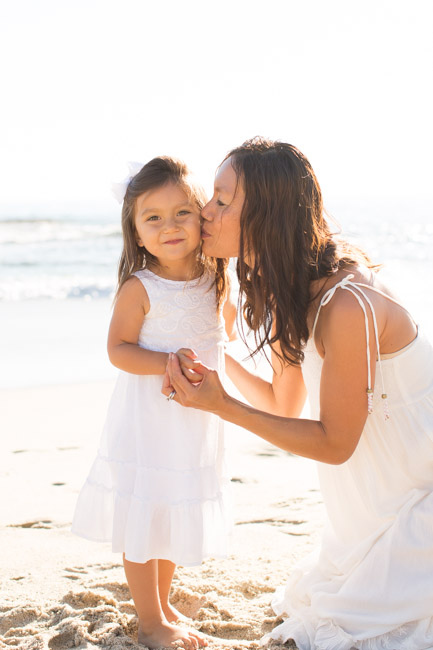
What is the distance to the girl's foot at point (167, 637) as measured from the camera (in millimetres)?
2742

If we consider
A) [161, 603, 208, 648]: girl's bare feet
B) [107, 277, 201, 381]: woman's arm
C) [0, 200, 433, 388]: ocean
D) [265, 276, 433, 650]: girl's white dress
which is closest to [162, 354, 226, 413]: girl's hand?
[107, 277, 201, 381]: woman's arm

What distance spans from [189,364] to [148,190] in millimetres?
755

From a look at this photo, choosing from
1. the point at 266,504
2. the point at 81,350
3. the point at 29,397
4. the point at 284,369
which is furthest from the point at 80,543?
the point at 81,350

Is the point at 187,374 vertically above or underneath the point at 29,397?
above

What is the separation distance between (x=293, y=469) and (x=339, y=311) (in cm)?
244

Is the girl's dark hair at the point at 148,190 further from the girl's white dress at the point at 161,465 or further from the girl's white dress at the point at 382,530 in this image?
the girl's white dress at the point at 382,530

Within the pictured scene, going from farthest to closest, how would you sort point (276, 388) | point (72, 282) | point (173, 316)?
1. point (72, 282)
2. point (276, 388)
3. point (173, 316)

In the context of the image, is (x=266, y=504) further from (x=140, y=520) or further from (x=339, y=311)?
(x=339, y=311)

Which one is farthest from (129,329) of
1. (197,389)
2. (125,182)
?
(125,182)

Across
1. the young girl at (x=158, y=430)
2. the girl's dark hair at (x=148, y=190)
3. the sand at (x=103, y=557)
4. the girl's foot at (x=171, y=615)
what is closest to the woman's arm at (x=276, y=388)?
the young girl at (x=158, y=430)

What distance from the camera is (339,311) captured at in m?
2.53

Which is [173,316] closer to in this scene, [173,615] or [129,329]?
[129,329]

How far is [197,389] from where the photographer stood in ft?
8.38

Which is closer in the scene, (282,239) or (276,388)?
(282,239)
